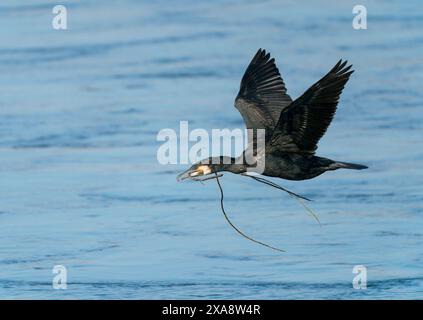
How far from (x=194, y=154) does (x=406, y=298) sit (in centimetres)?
361

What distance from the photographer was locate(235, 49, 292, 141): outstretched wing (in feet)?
37.0

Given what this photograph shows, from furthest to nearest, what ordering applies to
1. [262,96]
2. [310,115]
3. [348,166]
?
[262,96] → [348,166] → [310,115]

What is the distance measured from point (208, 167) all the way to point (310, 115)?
1063mm

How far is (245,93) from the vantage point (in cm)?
1162

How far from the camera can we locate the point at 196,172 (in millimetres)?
10477

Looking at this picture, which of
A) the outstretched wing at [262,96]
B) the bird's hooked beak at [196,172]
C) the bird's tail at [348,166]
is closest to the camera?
the bird's tail at [348,166]

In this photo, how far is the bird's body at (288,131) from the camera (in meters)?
9.88

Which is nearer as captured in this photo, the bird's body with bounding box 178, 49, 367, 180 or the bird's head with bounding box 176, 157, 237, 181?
the bird's body with bounding box 178, 49, 367, 180

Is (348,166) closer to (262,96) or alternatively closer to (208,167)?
(208,167)

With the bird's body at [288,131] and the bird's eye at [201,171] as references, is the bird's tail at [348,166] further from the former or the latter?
the bird's eye at [201,171]

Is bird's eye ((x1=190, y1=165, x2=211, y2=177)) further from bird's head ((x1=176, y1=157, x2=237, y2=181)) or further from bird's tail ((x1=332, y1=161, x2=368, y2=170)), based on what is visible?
bird's tail ((x1=332, y1=161, x2=368, y2=170))

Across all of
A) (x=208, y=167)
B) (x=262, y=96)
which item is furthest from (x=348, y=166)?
(x=262, y=96)

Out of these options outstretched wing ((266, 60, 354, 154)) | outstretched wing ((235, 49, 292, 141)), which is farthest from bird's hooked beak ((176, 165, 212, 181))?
outstretched wing ((235, 49, 292, 141))

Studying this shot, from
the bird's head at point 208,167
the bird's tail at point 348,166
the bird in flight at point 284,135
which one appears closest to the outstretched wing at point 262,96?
the bird in flight at point 284,135
